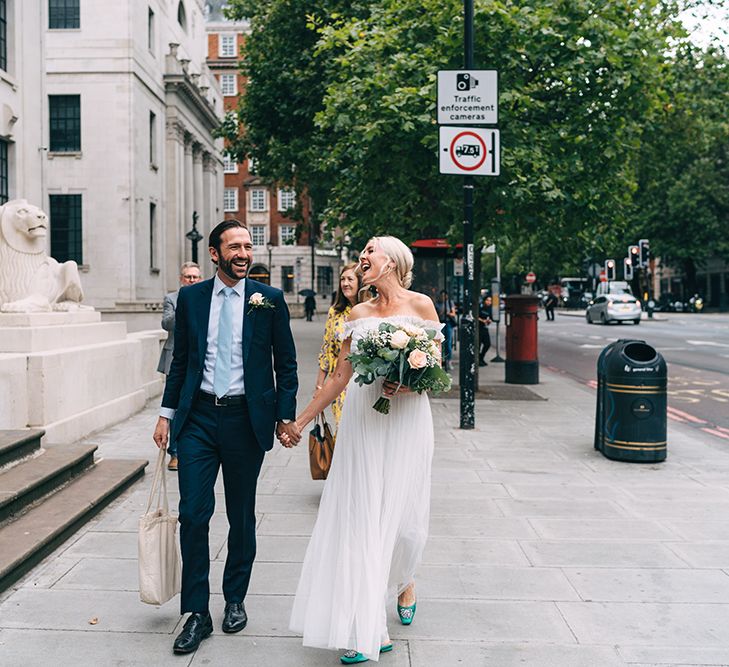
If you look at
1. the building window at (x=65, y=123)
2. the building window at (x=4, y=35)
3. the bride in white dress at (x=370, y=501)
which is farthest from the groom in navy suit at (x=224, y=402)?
the building window at (x=65, y=123)

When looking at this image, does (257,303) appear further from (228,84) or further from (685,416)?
(228,84)

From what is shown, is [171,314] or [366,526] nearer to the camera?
[366,526]

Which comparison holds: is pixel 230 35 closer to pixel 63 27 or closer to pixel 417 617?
pixel 63 27

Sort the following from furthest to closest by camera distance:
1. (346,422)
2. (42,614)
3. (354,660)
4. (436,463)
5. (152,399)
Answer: (152,399), (436,463), (42,614), (346,422), (354,660)

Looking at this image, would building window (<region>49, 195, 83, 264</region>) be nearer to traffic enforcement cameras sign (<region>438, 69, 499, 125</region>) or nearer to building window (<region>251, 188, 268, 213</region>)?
traffic enforcement cameras sign (<region>438, 69, 499, 125</region>)

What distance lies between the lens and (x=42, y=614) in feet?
14.7

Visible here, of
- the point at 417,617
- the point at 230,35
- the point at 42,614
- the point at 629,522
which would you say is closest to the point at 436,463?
the point at 629,522

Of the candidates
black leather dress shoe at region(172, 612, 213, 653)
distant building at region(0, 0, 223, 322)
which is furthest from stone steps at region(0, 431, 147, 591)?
distant building at region(0, 0, 223, 322)

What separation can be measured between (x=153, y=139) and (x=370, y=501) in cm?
3987

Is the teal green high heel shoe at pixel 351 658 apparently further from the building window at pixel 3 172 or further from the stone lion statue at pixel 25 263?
the building window at pixel 3 172

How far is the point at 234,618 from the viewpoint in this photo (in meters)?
4.26

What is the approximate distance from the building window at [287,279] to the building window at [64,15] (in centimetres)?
4712

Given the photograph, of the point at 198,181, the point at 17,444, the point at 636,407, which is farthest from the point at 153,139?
the point at 17,444

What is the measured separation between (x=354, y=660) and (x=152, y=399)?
1086 cm
